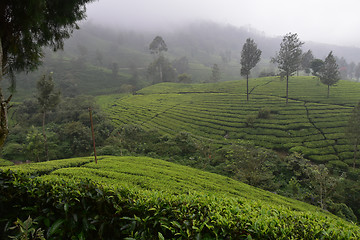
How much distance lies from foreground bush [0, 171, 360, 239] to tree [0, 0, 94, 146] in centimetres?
141

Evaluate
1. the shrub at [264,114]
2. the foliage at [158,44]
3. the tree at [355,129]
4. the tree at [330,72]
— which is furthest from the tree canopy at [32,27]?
the foliage at [158,44]

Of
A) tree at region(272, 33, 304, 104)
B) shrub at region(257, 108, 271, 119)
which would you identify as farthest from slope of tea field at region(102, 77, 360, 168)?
tree at region(272, 33, 304, 104)

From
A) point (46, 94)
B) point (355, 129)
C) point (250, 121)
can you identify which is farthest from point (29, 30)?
point (250, 121)

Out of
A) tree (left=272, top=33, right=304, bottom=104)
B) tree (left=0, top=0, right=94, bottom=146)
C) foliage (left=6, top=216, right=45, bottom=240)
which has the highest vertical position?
tree (left=272, top=33, right=304, bottom=104)

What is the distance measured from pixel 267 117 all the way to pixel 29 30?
98.7ft

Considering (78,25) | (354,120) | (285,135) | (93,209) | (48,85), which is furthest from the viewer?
(285,135)

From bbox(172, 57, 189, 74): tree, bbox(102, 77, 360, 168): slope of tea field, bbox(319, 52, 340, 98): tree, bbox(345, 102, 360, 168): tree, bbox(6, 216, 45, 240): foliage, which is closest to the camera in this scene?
bbox(6, 216, 45, 240): foliage

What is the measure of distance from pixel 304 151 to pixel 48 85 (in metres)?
29.6

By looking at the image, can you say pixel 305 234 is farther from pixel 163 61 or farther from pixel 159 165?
pixel 163 61

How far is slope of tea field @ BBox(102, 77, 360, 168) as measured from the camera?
71.9 ft

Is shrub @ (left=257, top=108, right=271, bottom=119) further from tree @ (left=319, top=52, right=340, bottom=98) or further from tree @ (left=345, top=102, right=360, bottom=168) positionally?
tree @ (left=319, top=52, right=340, bottom=98)

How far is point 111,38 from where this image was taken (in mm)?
192625

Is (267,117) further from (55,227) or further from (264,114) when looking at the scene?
(55,227)

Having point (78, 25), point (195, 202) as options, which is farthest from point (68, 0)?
point (195, 202)
